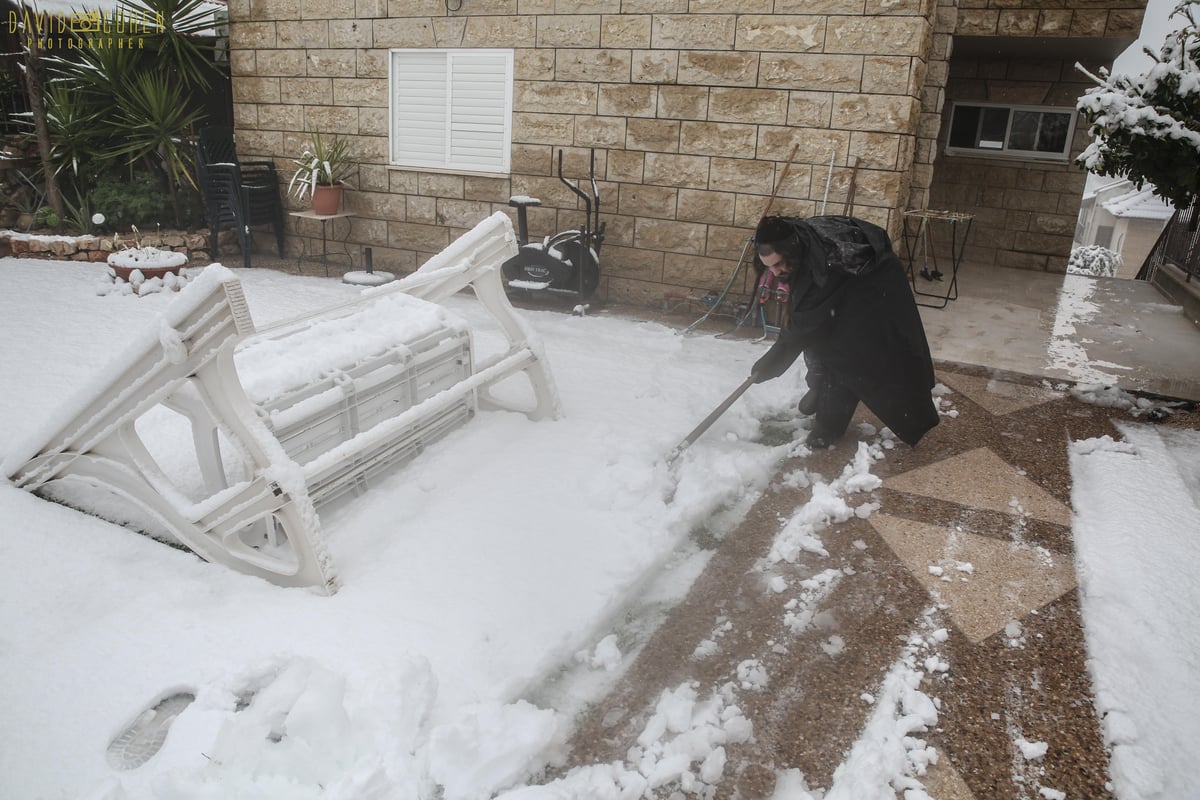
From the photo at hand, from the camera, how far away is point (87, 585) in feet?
7.77

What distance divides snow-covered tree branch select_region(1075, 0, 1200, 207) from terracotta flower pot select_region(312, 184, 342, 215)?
5.76 meters

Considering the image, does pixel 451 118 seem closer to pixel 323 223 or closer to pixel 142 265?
pixel 323 223

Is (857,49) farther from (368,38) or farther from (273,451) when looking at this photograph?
(273,451)

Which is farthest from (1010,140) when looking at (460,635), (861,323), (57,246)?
(57,246)

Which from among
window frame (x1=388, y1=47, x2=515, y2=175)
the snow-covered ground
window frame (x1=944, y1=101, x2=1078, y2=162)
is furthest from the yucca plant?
window frame (x1=944, y1=101, x2=1078, y2=162)

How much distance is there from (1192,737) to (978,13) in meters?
7.87

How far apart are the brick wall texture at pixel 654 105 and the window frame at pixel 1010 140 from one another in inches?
62.9

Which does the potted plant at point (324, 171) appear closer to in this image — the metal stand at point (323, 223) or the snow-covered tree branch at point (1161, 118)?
the metal stand at point (323, 223)

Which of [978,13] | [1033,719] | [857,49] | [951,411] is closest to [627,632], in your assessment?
[1033,719]

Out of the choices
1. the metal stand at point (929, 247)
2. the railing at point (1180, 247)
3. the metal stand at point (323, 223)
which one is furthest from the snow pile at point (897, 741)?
the railing at point (1180, 247)

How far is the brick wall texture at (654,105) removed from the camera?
18.4 feet

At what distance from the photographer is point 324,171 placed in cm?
711

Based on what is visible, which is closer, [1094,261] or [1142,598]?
[1142,598]

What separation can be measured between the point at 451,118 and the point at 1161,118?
5.20 m
